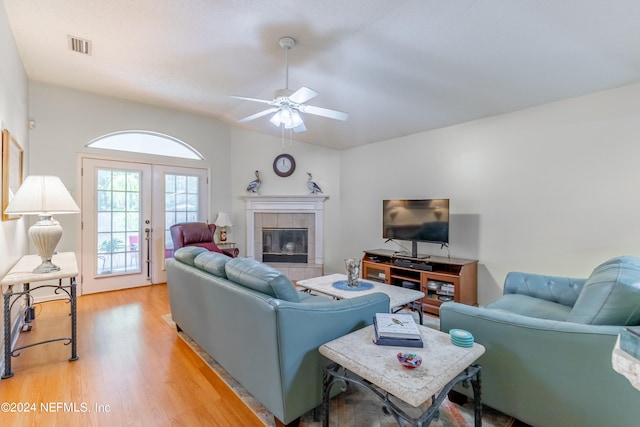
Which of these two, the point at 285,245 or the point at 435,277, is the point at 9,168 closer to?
the point at 285,245

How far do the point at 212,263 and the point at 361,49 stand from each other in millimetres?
2190

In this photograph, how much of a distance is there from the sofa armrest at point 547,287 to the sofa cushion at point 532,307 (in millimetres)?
56

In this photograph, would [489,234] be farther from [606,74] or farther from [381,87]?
[381,87]

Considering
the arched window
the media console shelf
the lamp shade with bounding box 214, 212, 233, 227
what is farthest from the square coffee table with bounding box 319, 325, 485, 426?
the arched window

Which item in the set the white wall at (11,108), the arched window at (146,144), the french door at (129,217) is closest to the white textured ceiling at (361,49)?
the white wall at (11,108)

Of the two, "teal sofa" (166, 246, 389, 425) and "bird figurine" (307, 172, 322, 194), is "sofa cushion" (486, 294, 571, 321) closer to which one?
"teal sofa" (166, 246, 389, 425)

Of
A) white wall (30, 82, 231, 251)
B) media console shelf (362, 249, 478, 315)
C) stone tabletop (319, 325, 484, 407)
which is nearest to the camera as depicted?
stone tabletop (319, 325, 484, 407)

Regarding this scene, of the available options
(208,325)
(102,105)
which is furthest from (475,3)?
(102,105)

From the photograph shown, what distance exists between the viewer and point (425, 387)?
3.66ft

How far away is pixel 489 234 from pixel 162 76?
4.35 metres

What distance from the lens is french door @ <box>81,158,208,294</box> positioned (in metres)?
4.29

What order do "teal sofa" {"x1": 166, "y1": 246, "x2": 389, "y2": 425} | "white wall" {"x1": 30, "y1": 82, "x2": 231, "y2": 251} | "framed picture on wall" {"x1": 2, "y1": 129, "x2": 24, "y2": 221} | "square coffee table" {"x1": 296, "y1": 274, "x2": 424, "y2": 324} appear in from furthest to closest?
"white wall" {"x1": 30, "y1": 82, "x2": 231, "y2": 251}, "square coffee table" {"x1": 296, "y1": 274, "x2": 424, "y2": 324}, "framed picture on wall" {"x1": 2, "y1": 129, "x2": 24, "y2": 221}, "teal sofa" {"x1": 166, "y1": 246, "x2": 389, "y2": 425}

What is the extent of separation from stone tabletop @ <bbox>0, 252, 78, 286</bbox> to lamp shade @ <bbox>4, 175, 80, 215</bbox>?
47 centimetres

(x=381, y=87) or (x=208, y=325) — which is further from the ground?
(x=381, y=87)
